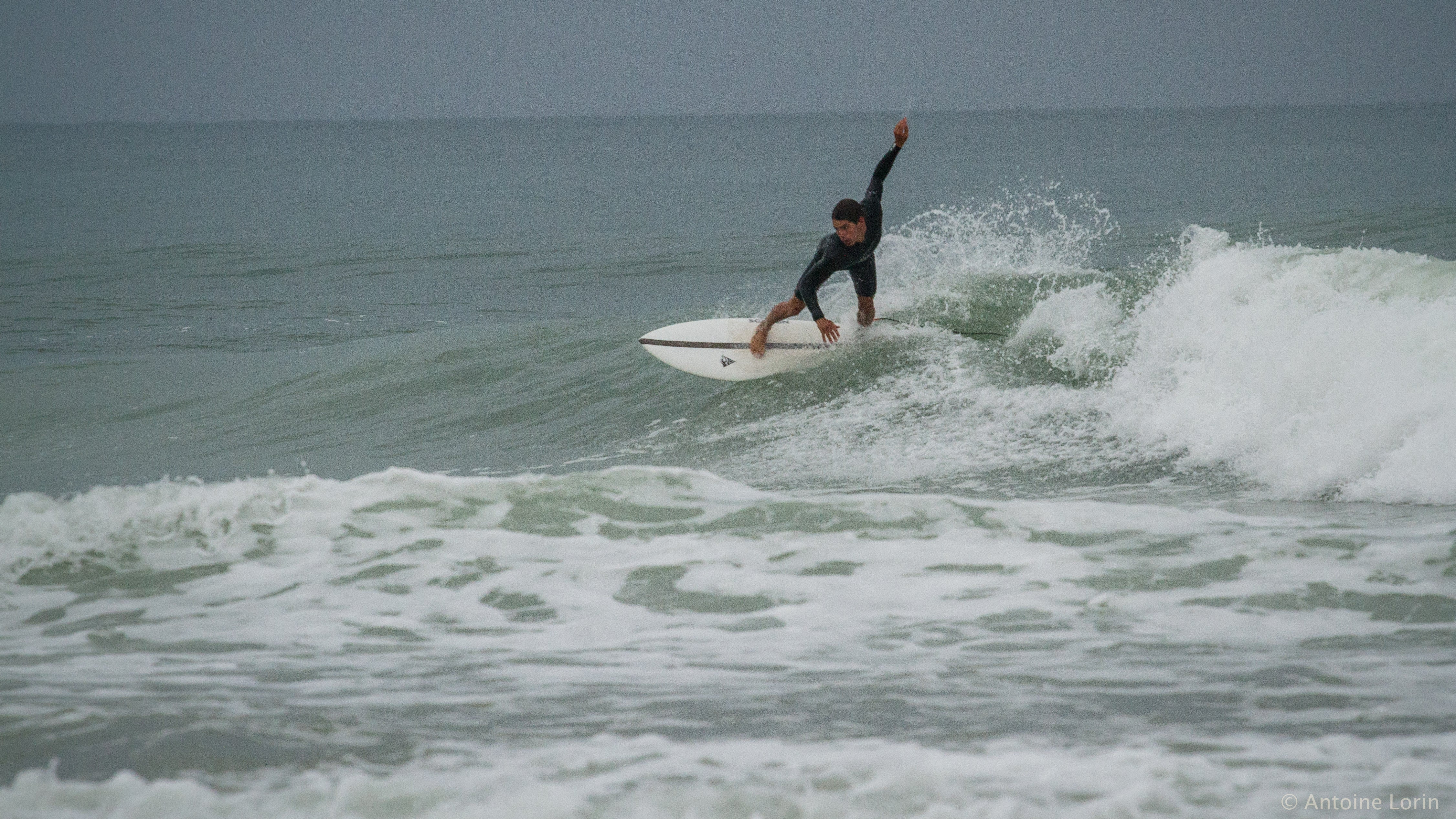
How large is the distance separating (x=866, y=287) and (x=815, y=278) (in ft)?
2.47

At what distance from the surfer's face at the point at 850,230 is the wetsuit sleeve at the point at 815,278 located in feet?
0.48

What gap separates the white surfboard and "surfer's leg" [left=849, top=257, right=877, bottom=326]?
382mm

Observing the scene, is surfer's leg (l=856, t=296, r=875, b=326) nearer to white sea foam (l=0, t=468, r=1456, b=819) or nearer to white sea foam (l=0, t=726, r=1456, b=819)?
white sea foam (l=0, t=468, r=1456, b=819)

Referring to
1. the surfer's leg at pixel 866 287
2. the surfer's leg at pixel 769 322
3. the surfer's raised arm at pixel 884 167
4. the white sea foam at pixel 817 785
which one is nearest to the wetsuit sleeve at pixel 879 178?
the surfer's raised arm at pixel 884 167

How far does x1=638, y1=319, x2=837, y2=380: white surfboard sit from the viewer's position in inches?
400

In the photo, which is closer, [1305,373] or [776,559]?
[776,559]

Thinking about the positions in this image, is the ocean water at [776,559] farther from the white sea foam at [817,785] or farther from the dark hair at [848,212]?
the dark hair at [848,212]

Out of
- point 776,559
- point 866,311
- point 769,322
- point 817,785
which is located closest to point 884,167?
point 866,311

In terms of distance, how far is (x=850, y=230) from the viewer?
29.7ft

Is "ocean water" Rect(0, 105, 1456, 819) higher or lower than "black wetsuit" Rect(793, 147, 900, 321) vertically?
lower

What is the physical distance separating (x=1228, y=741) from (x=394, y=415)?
28.8 feet

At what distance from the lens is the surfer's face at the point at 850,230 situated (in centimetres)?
898

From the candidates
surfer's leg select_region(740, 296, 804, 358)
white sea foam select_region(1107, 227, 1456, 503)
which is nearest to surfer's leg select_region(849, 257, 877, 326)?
surfer's leg select_region(740, 296, 804, 358)

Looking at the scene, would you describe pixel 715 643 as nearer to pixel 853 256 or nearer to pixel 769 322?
pixel 853 256
